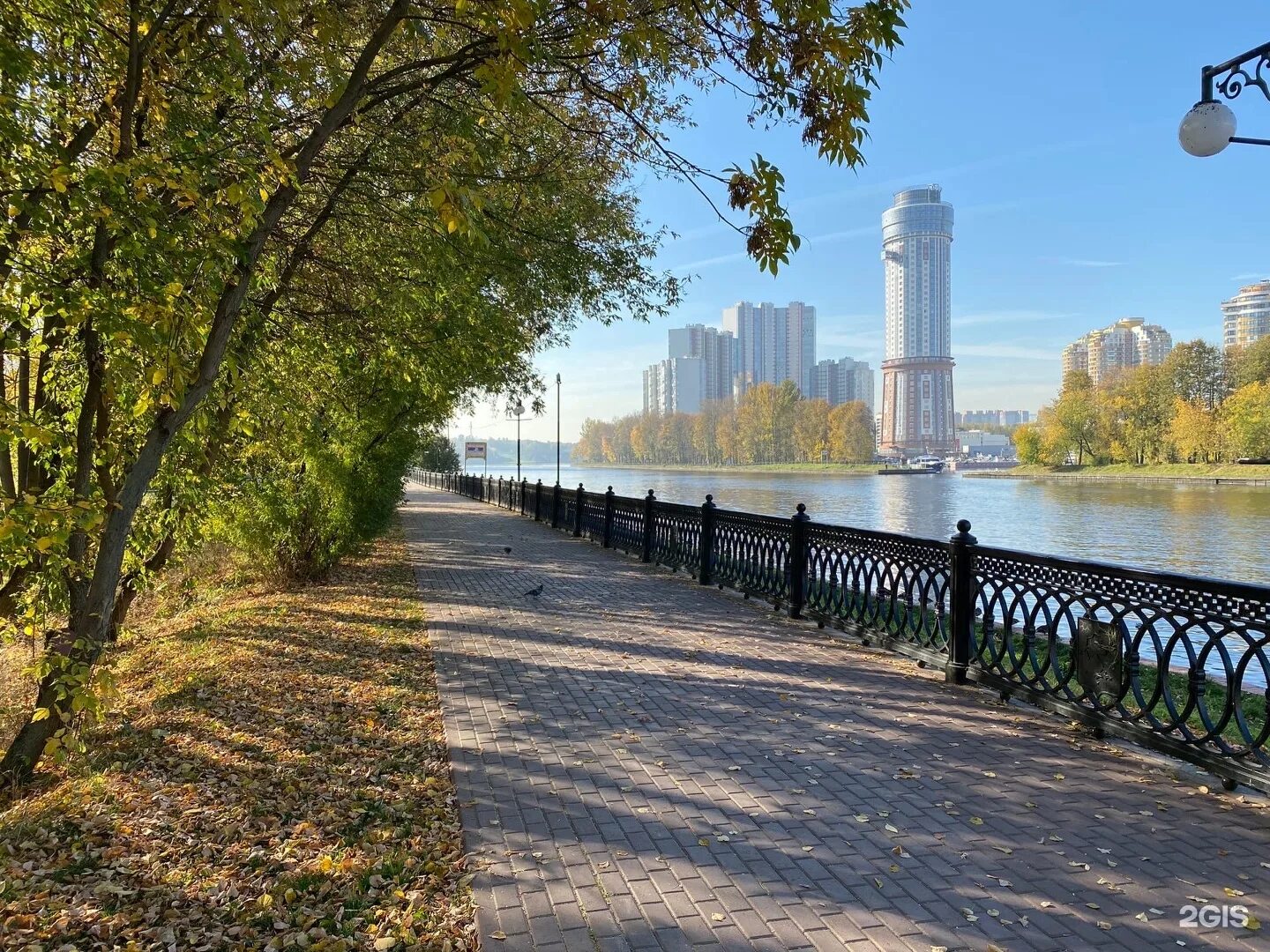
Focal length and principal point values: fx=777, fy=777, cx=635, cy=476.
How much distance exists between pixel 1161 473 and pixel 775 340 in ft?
409

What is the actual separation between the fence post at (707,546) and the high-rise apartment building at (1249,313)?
136347 mm

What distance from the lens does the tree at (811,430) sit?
373ft

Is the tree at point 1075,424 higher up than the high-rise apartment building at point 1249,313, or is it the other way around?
the high-rise apartment building at point 1249,313

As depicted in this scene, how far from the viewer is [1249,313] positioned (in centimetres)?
11950

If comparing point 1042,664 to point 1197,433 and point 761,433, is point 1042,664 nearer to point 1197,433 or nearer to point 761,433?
point 1197,433

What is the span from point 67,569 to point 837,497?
4513 centimetres

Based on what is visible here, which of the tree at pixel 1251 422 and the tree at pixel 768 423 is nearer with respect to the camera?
the tree at pixel 1251 422

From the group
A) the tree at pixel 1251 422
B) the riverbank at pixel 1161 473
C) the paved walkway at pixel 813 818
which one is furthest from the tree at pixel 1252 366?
the paved walkway at pixel 813 818

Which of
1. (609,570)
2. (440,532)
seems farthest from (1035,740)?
(440,532)

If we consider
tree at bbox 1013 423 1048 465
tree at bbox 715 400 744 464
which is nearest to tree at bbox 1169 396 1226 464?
tree at bbox 1013 423 1048 465

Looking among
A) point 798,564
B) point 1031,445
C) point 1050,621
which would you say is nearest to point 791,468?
point 1031,445

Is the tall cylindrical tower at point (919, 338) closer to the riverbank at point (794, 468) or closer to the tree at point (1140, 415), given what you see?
the riverbank at point (794, 468)

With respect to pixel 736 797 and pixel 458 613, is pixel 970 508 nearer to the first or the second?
pixel 458 613

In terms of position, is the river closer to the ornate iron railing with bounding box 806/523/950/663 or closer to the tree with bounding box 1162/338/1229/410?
the ornate iron railing with bounding box 806/523/950/663
